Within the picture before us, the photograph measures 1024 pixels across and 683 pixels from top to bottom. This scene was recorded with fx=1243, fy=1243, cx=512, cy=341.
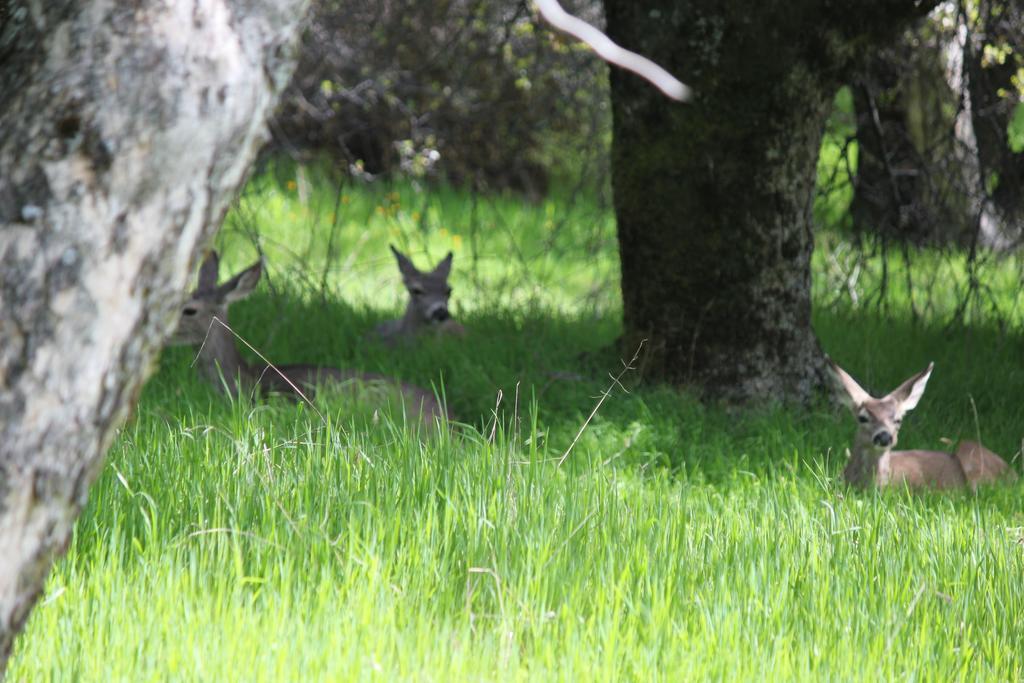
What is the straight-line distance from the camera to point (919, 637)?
319 cm

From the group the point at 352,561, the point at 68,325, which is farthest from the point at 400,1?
the point at 68,325

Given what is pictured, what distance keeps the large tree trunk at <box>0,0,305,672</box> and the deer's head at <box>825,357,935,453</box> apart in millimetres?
3870

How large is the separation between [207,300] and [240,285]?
20 cm

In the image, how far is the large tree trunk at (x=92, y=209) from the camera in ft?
6.72

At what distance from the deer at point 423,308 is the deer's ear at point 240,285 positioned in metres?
1.21

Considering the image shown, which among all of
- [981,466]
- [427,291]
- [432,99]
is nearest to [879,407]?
[981,466]

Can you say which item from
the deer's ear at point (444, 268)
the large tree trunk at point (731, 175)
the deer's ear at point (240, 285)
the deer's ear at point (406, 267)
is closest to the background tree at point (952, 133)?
the large tree trunk at point (731, 175)

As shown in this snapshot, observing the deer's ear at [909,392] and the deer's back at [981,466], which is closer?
the deer's back at [981,466]

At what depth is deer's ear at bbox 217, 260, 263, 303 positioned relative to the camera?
23.1 feet

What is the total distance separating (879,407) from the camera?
557 centimetres

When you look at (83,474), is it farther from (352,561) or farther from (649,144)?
(649,144)

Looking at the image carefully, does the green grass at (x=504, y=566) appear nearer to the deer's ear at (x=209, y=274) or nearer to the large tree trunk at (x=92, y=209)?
the large tree trunk at (x=92, y=209)

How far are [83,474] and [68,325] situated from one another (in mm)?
262

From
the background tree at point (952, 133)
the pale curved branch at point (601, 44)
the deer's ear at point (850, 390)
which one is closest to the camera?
the pale curved branch at point (601, 44)
